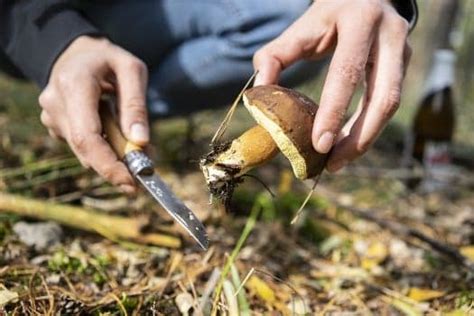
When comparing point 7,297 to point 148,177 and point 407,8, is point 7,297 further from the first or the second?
point 407,8

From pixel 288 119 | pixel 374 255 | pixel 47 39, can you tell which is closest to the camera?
pixel 288 119

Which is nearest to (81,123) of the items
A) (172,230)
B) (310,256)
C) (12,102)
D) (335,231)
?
(172,230)

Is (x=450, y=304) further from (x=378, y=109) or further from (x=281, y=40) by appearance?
(x=281, y=40)

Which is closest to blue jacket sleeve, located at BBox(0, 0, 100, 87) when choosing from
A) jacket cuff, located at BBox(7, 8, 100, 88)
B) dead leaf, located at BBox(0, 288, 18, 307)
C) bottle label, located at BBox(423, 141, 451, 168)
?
jacket cuff, located at BBox(7, 8, 100, 88)

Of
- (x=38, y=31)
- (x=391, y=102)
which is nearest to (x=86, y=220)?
(x=38, y=31)

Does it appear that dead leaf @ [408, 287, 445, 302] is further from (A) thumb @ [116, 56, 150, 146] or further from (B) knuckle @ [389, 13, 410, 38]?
(A) thumb @ [116, 56, 150, 146]

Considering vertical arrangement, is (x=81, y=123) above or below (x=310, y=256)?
above
